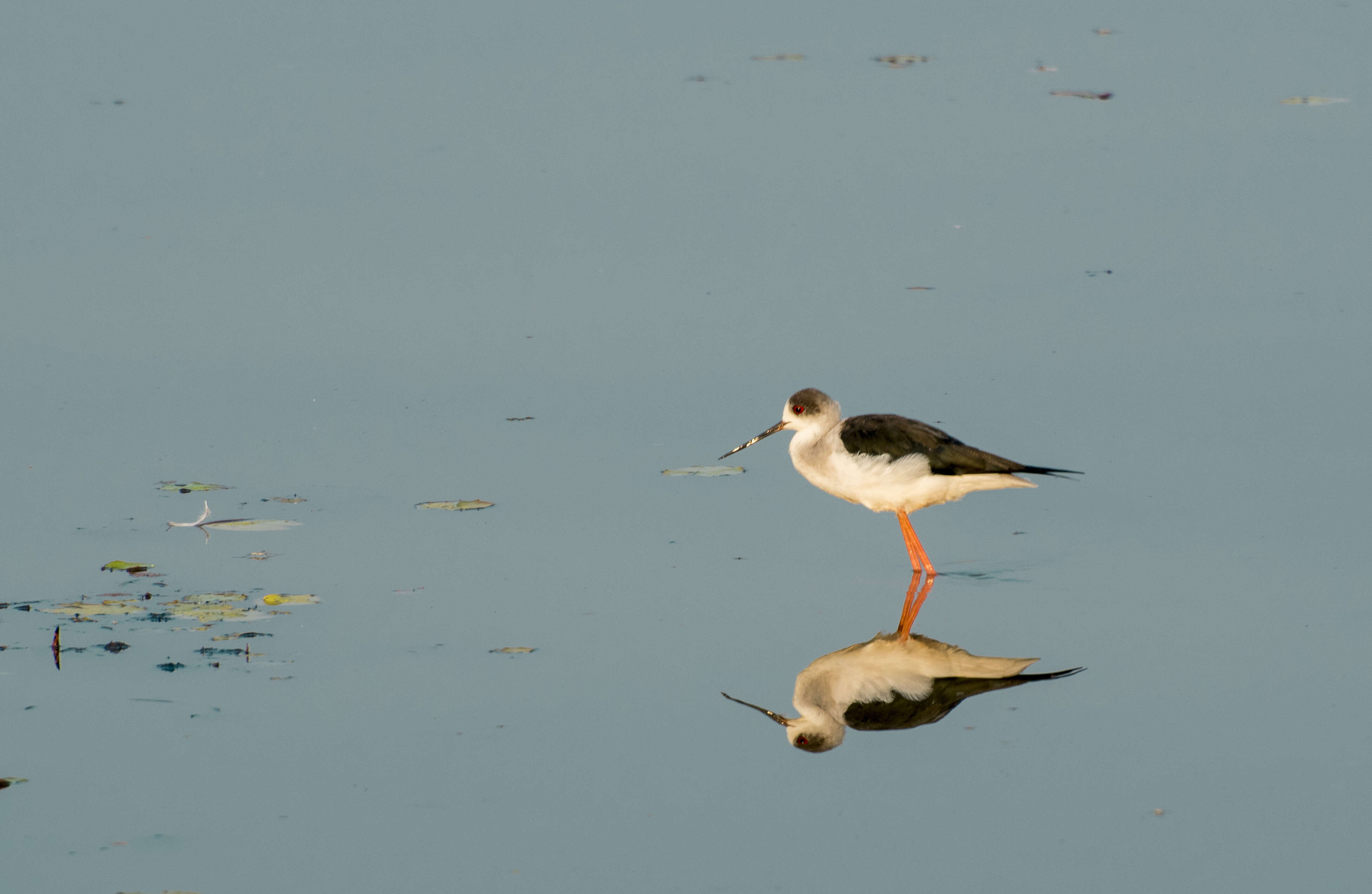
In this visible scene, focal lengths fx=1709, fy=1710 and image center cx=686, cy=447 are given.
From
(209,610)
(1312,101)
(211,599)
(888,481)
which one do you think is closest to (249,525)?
(211,599)

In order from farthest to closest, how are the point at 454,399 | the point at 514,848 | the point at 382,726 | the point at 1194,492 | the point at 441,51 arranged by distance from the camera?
the point at 441,51, the point at 454,399, the point at 1194,492, the point at 382,726, the point at 514,848

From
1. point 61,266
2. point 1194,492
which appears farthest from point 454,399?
point 1194,492

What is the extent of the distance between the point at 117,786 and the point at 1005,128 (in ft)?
29.9

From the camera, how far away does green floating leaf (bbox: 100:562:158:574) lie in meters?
7.20

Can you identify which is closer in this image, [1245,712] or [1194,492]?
[1245,712]

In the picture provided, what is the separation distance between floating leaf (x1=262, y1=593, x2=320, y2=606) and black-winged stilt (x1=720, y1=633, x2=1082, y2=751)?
70.8 inches

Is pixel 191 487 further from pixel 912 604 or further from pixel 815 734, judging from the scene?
pixel 815 734

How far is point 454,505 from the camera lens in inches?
316

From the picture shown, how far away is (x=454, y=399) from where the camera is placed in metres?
9.34

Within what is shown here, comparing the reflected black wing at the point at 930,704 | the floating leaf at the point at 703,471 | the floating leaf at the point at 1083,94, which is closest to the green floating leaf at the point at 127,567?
the floating leaf at the point at 703,471

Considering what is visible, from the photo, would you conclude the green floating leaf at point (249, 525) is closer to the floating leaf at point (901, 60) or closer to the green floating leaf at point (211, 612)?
the green floating leaf at point (211, 612)

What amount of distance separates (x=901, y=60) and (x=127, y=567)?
30.6ft

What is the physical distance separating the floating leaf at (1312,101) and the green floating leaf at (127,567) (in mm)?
9705

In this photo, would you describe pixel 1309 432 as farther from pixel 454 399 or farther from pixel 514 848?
pixel 514 848
